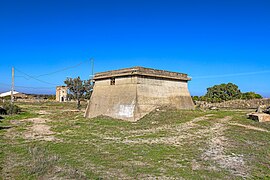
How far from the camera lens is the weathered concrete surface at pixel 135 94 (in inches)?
602

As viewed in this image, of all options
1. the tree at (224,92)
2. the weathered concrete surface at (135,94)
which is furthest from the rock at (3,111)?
the tree at (224,92)

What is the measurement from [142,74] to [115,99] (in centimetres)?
293

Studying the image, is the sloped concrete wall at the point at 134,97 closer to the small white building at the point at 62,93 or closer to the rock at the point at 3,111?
the rock at the point at 3,111

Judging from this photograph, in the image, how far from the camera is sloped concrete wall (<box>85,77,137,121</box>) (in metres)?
15.3

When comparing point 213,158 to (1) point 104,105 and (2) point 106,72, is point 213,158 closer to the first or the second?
(1) point 104,105

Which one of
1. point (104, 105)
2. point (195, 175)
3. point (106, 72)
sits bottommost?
point (195, 175)

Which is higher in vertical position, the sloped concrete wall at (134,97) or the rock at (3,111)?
the sloped concrete wall at (134,97)

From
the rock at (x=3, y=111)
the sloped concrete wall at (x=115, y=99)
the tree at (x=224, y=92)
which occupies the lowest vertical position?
the rock at (x=3, y=111)

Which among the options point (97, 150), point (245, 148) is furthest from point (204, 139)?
point (97, 150)

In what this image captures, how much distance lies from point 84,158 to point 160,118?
8292 mm

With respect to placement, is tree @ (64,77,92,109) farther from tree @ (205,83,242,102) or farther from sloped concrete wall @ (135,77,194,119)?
tree @ (205,83,242,102)

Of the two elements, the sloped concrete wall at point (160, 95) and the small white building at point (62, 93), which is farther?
the small white building at point (62, 93)

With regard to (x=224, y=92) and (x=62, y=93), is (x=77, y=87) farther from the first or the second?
(x=224, y=92)

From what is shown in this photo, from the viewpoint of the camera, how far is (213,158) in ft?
21.3
